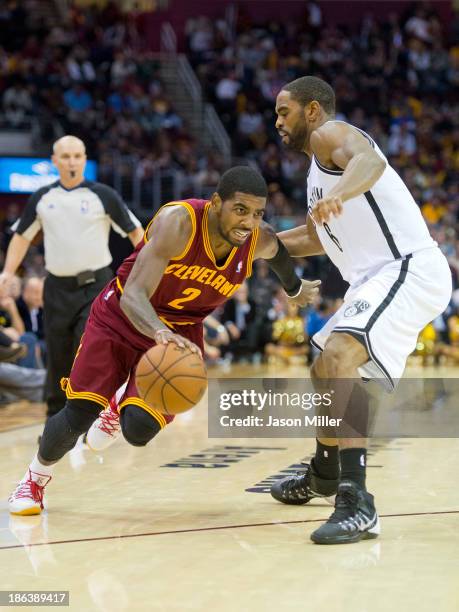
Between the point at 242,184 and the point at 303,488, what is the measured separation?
1375 mm

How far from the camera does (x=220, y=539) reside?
149 inches

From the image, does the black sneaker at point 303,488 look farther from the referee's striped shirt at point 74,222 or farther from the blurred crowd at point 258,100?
the blurred crowd at point 258,100

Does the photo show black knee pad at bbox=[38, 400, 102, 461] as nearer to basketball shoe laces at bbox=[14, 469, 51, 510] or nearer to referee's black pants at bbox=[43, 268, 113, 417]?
basketball shoe laces at bbox=[14, 469, 51, 510]

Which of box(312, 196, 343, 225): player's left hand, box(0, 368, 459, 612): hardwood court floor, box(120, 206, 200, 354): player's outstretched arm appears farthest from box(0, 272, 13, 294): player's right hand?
box(312, 196, 343, 225): player's left hand

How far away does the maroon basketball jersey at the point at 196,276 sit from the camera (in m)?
4.13

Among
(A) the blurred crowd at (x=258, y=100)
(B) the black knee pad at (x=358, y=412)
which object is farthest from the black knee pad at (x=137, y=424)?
(A) the blurred crowd at (x=258, y=100)

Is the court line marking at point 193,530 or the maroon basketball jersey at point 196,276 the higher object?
the maroon basketball jersey at point 196,276

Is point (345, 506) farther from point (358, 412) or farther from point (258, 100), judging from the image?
point (258, 100)

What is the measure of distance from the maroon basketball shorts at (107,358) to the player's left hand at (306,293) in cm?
65

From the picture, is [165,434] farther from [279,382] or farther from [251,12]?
[251,12]

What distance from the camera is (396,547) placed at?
3.62m

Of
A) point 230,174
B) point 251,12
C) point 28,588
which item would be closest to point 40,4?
point 251,12

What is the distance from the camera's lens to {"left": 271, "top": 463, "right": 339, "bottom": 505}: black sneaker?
4398mm

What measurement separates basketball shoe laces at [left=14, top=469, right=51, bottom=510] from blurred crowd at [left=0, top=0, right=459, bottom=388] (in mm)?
8647
